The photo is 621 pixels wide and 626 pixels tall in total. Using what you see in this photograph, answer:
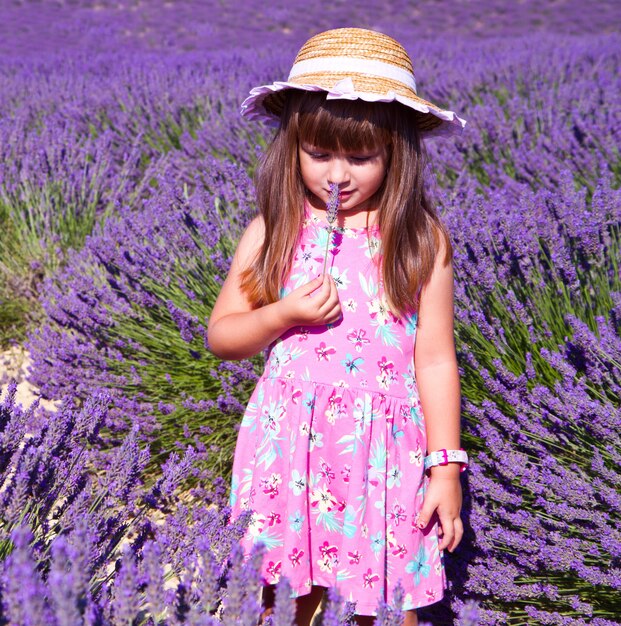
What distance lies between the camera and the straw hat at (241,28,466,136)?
143 centimetres

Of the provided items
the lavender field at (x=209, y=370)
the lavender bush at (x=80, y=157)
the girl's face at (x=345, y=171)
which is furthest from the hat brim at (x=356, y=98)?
the lavender bush at (x=80, y=157)

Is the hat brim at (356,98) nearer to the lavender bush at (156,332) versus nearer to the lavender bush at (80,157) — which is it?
the lavender bush at (156,332)

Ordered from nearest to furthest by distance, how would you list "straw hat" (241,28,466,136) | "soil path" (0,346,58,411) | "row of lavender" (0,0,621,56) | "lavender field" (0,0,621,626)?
"lavender field" (0,0,621,626) → "straw hat" (241,28,466,136) → "soil path" (0,346,58,411) → "row of lavender" (0,0,621,56)

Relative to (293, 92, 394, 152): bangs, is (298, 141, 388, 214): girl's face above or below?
below

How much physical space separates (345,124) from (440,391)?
558mm

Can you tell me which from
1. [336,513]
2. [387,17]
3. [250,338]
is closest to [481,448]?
[336,513]

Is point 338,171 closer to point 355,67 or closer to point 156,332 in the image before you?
point 355,67

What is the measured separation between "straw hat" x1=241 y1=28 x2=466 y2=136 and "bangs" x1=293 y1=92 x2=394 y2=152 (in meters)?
0.03

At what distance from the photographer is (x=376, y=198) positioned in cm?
162

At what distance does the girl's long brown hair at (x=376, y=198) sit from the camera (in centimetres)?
149

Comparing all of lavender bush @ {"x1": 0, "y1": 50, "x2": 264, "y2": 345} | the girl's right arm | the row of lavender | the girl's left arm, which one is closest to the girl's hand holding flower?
the girl's right arm

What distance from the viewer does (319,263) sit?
1.59 metres

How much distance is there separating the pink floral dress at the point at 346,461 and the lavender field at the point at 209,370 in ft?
0.49

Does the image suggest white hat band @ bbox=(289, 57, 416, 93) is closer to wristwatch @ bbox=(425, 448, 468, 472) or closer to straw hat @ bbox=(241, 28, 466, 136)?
straw hat @ bbox=(241, 28, 466, 136)
